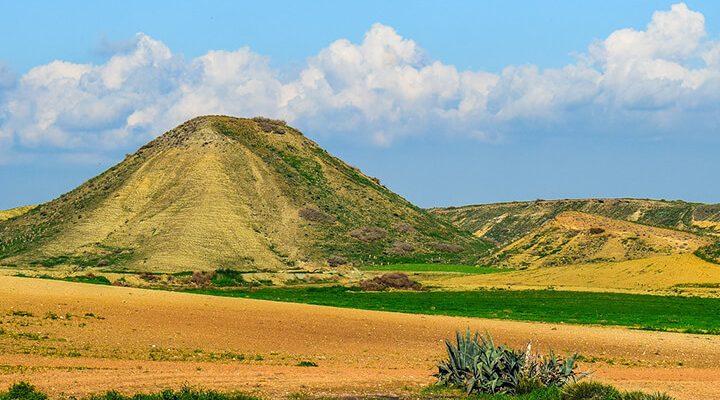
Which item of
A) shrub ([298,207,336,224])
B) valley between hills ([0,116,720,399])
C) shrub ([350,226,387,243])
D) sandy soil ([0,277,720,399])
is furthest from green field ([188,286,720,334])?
shrub ([298,207,336,224])

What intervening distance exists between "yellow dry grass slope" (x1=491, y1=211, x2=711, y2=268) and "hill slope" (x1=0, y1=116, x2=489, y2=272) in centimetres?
819

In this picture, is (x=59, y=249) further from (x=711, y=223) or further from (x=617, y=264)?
(x=711, y=223)

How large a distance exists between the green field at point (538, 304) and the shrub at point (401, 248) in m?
37.3

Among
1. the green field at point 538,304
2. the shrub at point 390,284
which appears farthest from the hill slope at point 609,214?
the green field at point 538,304

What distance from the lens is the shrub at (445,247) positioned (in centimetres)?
12750

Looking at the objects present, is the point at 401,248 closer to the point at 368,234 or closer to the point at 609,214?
the point at 368,234

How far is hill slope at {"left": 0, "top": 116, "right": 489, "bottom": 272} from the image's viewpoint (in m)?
104

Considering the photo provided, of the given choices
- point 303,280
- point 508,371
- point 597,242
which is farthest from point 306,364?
point 597,242

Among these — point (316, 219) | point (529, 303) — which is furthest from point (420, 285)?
point (316, 219)

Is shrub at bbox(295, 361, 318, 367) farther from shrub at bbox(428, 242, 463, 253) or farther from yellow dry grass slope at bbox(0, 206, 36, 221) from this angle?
yellow dry grass slope at bbox(0, 206, 36, 221)

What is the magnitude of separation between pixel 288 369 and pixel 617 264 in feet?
234

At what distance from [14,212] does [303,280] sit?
222ft

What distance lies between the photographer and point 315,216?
121 meters

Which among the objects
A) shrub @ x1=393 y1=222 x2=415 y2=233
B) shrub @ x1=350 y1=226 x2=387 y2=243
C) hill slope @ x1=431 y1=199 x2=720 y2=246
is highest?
hill slope @ x1=431 y1=199 x2=720 y2=246
